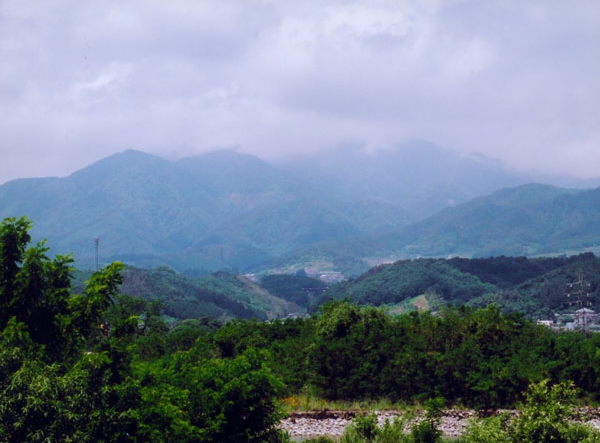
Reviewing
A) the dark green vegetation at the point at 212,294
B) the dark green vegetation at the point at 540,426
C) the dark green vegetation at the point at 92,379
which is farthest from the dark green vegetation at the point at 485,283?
the dark green vegetation at the point at 92,379

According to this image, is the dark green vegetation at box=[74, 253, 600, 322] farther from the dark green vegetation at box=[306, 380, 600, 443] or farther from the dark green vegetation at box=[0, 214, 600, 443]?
the dark green vegetation at box=[306, 380, 600, 443]

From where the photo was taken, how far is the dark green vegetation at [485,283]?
2312 inches

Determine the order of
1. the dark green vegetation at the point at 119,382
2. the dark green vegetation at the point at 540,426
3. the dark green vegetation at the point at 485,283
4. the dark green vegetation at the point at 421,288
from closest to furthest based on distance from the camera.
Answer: the dark green vegetation at the point at 119,382 < the dark green vegetation at the point at 540,426 < the dark green vegetation at the point at 485,283 < the dark green vegetation at the point at 421,288

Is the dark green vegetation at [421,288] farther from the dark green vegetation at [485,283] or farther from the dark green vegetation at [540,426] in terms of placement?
the dark green vegetation at [540,426]

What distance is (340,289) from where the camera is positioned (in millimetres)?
97250

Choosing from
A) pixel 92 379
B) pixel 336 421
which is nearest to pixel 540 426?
pixel 92 379

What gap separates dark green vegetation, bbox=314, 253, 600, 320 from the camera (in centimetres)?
5872

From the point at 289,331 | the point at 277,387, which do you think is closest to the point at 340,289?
the point at 289,331

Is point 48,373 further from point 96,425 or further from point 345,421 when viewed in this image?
point 345,421

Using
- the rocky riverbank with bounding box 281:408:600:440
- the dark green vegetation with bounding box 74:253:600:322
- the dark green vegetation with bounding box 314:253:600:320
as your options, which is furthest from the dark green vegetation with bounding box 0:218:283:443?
the dark green vegetation with bounding box 74:253:600:322

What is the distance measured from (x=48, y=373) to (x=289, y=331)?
1775cm

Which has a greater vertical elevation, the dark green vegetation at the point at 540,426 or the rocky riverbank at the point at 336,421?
the dark green vegetation at the point at 540,426

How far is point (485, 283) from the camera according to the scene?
7981 cm

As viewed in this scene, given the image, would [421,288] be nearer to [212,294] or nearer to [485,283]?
[485,283]
